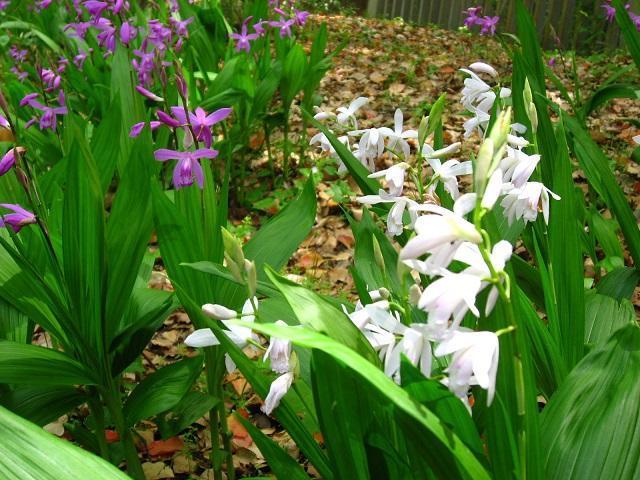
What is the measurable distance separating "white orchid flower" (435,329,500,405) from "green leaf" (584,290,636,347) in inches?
34.2

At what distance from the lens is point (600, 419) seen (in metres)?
0.93

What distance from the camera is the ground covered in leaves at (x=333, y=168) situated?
6.14 ft

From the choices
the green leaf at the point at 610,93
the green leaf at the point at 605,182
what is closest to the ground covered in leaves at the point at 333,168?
the green leaf at the point at 610,93

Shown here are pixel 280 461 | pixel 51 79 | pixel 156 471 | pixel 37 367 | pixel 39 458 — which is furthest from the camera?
pixel 51 79

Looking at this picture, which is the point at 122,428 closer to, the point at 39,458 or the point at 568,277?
the point at 39,458

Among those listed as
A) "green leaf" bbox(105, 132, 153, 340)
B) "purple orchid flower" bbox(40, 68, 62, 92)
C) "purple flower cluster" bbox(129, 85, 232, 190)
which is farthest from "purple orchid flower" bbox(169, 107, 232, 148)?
"purple orchid flower" bbox(40, 68, 62, 92)

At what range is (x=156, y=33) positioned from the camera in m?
2.75

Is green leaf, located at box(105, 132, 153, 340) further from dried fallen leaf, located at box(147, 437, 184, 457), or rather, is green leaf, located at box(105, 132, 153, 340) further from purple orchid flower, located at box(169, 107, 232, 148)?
dried fallen leaf, located at box(147, 437, 184, 457)

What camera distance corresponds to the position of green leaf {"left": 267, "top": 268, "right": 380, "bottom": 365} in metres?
0.86

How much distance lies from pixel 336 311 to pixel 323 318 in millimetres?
31

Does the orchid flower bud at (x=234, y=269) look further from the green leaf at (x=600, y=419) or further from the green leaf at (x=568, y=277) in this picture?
the green leaf at (x=568, y=277)

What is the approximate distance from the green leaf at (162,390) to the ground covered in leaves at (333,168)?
0.98 feet

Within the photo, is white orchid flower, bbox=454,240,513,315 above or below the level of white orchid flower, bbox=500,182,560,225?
above

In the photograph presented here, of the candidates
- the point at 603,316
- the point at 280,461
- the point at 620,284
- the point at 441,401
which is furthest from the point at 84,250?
the point at 620,284
